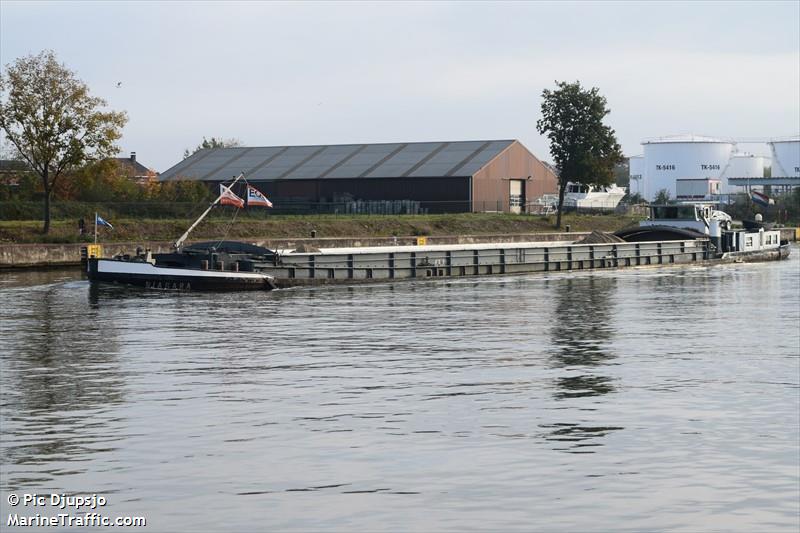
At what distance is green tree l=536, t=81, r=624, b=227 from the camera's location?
10362cm

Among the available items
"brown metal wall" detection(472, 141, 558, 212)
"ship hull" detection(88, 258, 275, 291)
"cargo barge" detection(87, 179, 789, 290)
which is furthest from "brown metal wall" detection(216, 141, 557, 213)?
"ship hull" detection(88, 258, 275, 291)

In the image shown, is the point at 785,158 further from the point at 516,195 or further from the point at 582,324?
the point at 582,324

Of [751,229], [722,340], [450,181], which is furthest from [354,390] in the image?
[450,181]

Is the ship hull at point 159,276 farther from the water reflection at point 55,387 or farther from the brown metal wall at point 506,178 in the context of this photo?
the brown metal wall at point 506,178

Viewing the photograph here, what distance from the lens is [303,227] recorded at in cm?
8388

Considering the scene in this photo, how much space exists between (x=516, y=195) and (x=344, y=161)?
54.2 feet

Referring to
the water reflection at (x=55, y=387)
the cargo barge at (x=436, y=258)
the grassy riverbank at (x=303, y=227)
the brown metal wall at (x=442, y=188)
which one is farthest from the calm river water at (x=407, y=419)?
the brown metal wall at (x=442, y=188)

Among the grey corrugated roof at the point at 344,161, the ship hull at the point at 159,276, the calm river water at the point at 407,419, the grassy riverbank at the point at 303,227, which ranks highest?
the grey corrugated roof at the point at 344,161

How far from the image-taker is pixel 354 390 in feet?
77.6

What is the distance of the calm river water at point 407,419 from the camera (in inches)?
585

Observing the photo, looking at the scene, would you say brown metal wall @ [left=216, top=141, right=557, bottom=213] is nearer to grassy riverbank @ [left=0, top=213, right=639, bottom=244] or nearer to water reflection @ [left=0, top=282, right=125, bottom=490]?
grassy riverbank @ [left=0, top=213, right=639, bottom=244]

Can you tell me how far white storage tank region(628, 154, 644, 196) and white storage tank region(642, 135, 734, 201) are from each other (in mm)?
7889

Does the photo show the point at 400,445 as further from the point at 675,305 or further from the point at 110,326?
the point at 675,305

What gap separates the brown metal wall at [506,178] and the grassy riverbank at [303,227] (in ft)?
10.2
